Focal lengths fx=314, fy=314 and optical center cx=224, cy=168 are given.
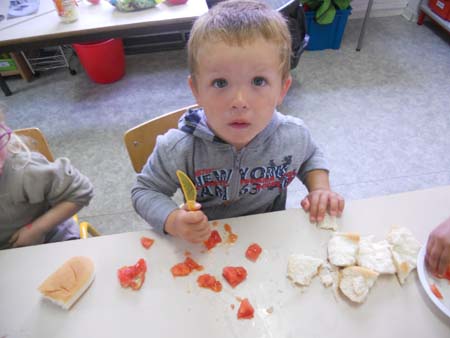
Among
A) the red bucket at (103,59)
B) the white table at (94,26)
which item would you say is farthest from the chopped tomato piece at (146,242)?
the red bucket at (103,59)

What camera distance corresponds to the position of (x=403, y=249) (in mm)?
683

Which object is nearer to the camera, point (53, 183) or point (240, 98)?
point (240, 98)

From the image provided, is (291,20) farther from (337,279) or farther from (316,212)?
(337,279)

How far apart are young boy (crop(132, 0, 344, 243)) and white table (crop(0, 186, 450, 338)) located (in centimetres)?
8

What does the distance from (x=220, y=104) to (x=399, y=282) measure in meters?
0.53

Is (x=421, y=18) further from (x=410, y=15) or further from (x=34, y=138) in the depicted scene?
(x=34, y=138)

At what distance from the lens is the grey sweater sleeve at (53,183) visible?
85 cm

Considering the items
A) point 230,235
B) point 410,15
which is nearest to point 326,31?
point 410,15

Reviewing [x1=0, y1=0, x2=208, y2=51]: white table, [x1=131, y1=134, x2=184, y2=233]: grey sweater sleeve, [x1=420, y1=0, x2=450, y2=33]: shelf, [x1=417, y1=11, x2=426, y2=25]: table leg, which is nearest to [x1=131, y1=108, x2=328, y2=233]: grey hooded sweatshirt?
[x1=131, y1=134, x2=184, y2=233]: grey sweater sleeve

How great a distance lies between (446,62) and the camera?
2584mm

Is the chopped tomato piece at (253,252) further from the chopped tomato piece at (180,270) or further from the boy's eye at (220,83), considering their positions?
the boy's eye at (220,83)

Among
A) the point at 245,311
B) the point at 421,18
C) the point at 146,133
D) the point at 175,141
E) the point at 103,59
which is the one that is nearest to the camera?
the point at 245,311

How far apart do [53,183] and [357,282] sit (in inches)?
31.9

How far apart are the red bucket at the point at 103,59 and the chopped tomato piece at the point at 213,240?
2.05 meters
